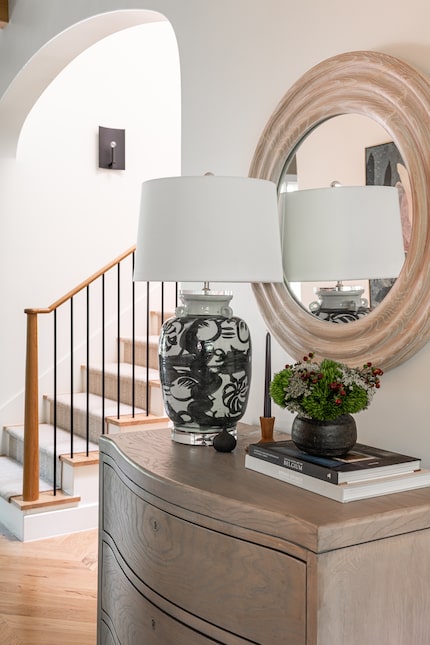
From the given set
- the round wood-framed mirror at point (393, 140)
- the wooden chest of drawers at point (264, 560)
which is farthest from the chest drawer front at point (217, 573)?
the round wood-framed mirror at point (393, 140)

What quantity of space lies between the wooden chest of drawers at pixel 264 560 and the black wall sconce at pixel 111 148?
3707 millimetres

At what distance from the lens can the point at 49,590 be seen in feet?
10.4

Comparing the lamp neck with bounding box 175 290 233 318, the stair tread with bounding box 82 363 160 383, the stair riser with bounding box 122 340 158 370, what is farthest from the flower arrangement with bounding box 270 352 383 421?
the stair riser with bounding box 122 340 158 370

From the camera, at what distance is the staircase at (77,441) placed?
12.6ft

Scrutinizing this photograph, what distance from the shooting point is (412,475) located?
1.46 metres

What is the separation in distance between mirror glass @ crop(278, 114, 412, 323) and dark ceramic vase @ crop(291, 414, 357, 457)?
383mm

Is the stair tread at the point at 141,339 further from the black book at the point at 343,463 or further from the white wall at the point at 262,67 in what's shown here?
the black book at the point at 343,463

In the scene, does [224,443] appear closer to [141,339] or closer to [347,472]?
[347,472]

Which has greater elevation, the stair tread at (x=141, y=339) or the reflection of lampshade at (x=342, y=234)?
the reflection of lampshade at (x=342, y=234)

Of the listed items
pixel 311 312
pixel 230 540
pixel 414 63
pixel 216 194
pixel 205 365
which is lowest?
pixel 230 540

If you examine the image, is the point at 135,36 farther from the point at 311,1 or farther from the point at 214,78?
the point at 311,1

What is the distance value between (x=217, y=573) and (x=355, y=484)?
13.0 inches

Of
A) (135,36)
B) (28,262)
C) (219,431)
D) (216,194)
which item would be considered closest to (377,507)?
(219,431)

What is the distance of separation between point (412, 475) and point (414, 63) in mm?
933
